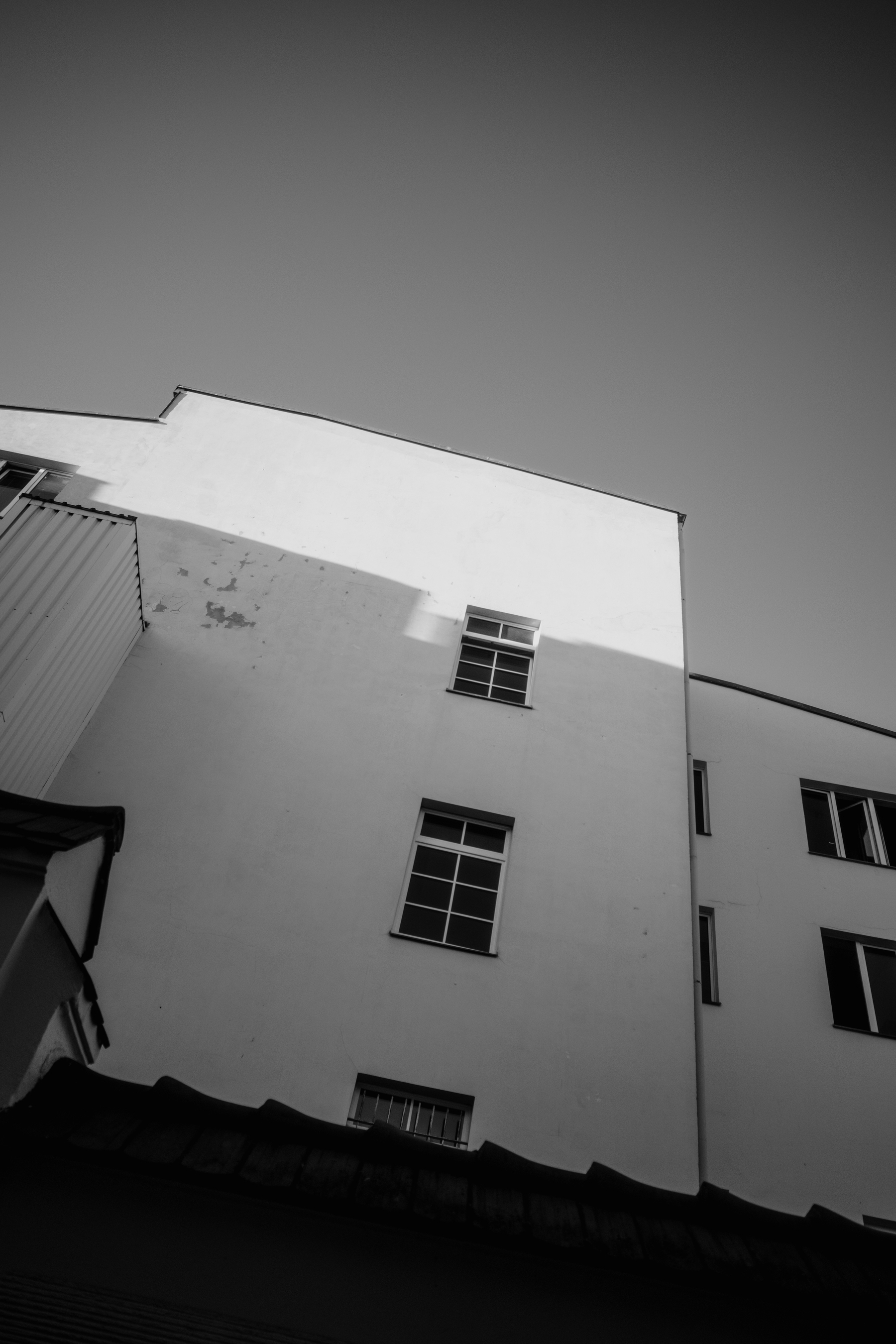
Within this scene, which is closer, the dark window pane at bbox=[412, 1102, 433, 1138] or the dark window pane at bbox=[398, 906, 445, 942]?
the dark window pane at bbox=[412, 1102, 433, 1138]

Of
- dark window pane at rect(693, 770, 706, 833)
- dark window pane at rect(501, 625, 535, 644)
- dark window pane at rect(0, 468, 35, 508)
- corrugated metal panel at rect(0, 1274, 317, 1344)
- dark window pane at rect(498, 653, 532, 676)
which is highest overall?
dark window pane at rect(0, 468, 35, 508)

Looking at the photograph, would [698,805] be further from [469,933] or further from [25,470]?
[25,470]

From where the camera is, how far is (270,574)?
10766 millimetres

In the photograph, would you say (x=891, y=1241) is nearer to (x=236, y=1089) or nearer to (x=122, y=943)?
(x=236, y=1089)

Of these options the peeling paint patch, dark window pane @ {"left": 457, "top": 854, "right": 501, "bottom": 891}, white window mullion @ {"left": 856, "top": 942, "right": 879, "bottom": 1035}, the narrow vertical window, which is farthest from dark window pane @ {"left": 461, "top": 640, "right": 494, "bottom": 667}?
white window mullion @ {"left": 856, "top": 942, "right": 879, "bottom": 1035}

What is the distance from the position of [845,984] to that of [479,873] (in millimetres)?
4908

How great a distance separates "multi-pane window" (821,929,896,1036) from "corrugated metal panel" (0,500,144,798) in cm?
915

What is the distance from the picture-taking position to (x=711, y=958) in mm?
9492

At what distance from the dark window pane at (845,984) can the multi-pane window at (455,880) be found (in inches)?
173

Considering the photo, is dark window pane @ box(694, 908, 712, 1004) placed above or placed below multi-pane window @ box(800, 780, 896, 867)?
below

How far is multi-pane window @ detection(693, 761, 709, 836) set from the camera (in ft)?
35.2

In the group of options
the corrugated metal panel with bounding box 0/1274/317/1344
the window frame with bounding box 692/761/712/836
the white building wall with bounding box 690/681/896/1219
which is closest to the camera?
the corrugated metal panel with bounding box 0/1274/317/1344

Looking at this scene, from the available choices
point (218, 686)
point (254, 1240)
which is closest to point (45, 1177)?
point (254, 1240)

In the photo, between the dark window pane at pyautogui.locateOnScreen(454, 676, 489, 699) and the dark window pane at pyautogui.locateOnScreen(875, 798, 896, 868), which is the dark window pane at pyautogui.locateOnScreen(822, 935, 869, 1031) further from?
the dark window pane at pyautogui.locateOnScreen(454, 676, 489, 699)
